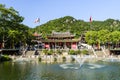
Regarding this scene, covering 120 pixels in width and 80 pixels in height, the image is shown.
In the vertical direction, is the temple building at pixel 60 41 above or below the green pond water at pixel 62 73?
above

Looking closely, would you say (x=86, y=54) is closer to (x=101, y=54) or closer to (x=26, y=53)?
(x=101, y=54)

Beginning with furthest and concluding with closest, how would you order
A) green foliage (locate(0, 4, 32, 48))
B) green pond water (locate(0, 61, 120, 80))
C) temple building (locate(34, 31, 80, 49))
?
temple building (locate(34, 31, 80, 49))
green foliage (locate(0, 4, 32, 48))
green pond water (locate(0, 61, 120, 80))

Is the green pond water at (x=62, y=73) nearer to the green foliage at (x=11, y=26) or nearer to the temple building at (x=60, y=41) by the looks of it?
the green foliage at (x=11, y=26)

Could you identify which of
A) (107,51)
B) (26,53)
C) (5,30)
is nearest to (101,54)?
(107,51)

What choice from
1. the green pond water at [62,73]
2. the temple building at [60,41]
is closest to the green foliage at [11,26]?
the temple building at [60,41]

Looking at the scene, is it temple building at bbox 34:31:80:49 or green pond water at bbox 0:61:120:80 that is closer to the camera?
green pond water at bbox 0:61:120:80

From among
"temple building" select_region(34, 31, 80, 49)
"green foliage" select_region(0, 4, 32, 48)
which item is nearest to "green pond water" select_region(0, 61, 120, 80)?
"green foliage" select_region(0, 4, 32, 48)

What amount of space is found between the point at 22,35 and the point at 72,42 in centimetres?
2392

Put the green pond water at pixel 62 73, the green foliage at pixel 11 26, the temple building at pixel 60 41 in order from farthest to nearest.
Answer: the temple building at pixel 60 41 < the green foliage at pixel 11 26 < the green pond water at pixel 62 73

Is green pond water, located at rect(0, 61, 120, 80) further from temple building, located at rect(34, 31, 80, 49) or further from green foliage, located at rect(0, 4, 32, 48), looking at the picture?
temple building, located at rect(34, 31, 80, 49)

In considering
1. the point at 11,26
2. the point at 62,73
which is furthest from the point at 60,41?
the point at 62,73

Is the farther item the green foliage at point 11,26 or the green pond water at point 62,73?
the green foliage at point 11,26

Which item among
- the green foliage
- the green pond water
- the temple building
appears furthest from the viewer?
the temple building

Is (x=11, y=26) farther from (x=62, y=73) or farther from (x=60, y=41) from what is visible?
(x=62, y=73)
